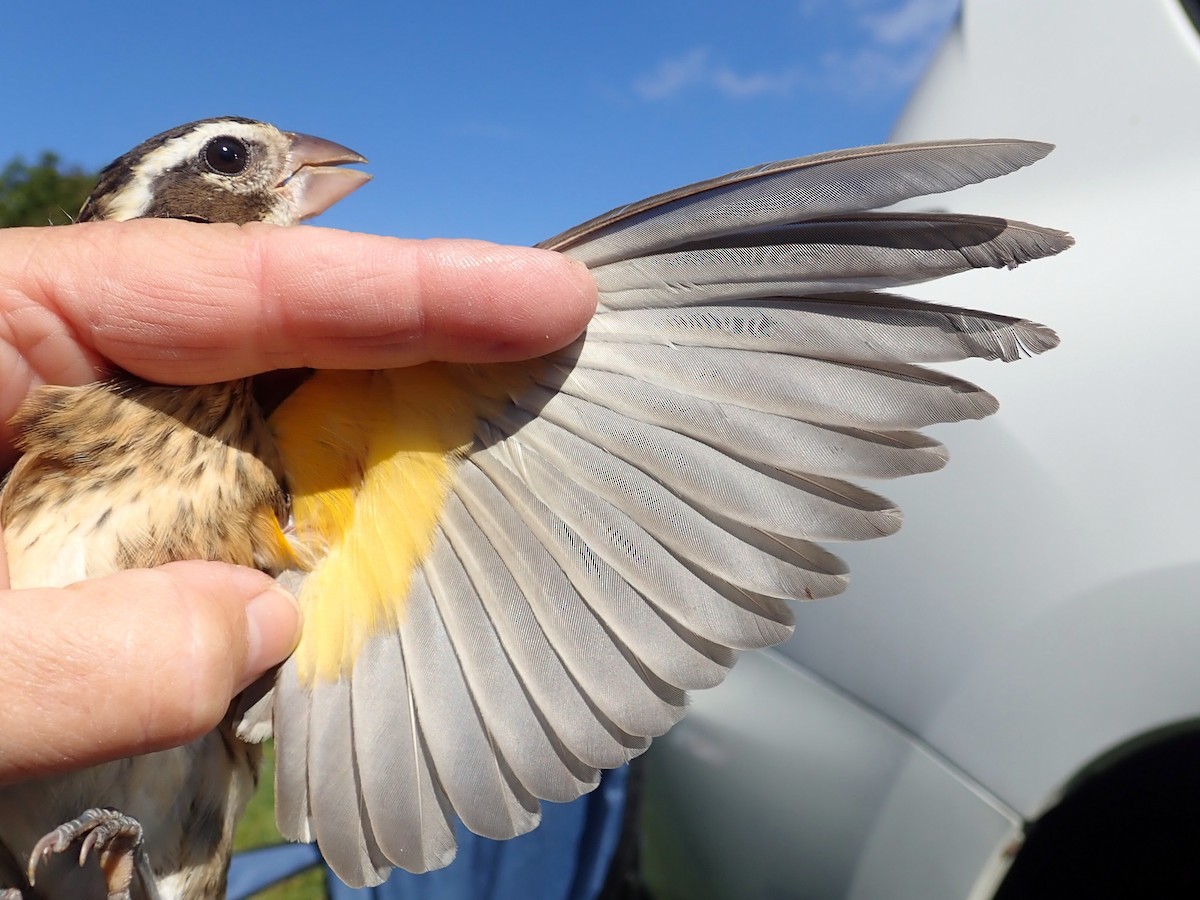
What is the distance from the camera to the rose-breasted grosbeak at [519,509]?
153 centimetres

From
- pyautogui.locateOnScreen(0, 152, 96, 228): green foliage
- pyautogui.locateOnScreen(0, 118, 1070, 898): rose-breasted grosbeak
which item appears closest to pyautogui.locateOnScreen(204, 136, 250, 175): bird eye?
pyautogui.locateOnScreen(0, 118, 1070, 898): rose-breasted grosbeak

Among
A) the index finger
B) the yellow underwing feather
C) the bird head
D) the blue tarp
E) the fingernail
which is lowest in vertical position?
the blue tarp

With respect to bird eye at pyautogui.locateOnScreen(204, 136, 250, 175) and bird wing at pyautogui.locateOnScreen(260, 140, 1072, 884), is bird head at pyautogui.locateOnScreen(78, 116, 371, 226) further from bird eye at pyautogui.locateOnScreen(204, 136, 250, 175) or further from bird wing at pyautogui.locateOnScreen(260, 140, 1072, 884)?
bird wing at pyautogui.locateOnScreen(260, 140, 1072, 884)

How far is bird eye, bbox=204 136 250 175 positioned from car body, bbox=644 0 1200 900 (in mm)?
1859

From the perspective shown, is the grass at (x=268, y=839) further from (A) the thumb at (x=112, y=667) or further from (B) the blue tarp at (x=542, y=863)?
(A) the thumb at (x=112, y=667)

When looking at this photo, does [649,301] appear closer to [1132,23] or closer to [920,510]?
[920,510]

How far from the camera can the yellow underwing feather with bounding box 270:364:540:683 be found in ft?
6.02

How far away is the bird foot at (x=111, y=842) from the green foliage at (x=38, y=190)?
1791 cm

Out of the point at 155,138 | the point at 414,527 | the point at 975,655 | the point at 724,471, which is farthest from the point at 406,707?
the point at 155,138

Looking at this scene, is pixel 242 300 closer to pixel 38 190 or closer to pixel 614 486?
pixel 614 486

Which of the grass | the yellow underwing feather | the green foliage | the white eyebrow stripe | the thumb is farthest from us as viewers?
the green foliage

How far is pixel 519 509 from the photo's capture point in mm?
1823

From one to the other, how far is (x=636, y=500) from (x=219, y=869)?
1.28m

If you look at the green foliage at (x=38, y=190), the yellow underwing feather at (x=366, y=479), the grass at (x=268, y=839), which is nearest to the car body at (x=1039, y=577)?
the yellow underwing feather at (x=366, y=479)
